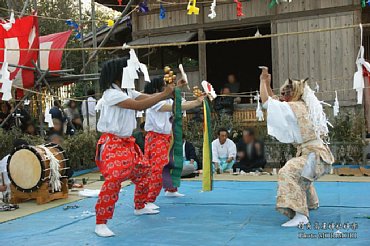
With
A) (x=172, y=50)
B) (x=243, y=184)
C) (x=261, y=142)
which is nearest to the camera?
(x=243, y=184)

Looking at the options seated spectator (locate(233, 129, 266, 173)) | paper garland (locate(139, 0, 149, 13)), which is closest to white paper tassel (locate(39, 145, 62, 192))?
seated spectator (locate(233, 129, 266, 173))

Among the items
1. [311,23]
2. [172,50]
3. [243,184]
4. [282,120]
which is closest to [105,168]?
[282,120]

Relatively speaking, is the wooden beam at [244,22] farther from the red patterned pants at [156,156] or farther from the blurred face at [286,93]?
the blurred face at [286,93]

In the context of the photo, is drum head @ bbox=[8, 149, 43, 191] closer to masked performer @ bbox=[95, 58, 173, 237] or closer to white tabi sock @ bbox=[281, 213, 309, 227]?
masked performer @ bbox=[95, 58, 173, 237]

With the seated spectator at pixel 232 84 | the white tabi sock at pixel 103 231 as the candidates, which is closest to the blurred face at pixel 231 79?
the seated spectator at pixel 232 84

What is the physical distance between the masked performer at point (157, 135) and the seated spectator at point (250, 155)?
3.08 meters

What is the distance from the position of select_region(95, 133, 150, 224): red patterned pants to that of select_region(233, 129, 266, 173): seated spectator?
156 inches

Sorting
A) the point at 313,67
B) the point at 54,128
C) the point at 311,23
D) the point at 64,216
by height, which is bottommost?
the point at 64,216

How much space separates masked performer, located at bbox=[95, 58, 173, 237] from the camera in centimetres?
404

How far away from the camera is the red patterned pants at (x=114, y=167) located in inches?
159

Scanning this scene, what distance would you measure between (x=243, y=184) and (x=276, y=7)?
4.34 m

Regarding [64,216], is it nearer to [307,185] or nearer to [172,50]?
[307,185]

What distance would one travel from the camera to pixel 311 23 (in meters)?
9.19

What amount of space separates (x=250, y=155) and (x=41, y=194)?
3.89 metres
